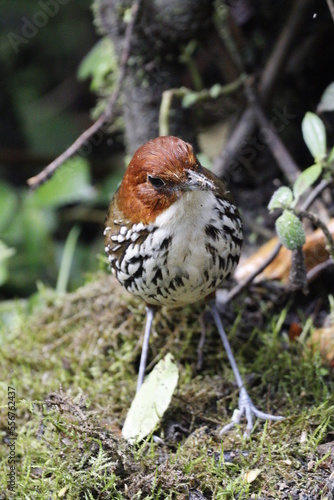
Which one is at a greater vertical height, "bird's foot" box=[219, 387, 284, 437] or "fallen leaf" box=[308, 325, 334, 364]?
"bird's foot" box=[219, 387, 284, 437]

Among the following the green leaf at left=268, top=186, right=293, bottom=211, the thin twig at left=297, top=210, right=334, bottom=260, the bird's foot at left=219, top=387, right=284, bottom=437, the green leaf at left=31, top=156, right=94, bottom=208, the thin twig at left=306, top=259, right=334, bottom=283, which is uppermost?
the green leaf at left=31, top=156, right=94, bottom=208

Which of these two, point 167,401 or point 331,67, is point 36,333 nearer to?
point 167,401

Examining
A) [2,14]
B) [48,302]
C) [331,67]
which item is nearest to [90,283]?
[48,302]

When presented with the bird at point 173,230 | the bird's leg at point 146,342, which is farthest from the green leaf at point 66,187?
the bird at point 173,230

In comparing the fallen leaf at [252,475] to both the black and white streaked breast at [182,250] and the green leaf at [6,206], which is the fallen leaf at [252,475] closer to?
the black and white streaked breast at [182,250]

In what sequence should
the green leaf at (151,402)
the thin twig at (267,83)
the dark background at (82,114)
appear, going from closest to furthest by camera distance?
the green leaf at (151,402)
the thin twig at (267,83)
the dark background at (82,114)

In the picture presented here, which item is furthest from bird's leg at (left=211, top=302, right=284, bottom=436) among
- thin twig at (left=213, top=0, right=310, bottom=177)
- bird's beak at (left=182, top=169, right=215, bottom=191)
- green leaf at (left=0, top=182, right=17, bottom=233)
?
green leaf at (left=0, top=182, right=17, bottom=233)

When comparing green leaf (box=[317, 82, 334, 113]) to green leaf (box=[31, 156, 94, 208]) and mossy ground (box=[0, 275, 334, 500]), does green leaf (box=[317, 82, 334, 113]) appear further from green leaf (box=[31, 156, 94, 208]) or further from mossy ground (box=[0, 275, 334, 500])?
green leaf (box=[31, 156, 94, 208])

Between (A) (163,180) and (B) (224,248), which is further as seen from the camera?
(B) (224,248)
